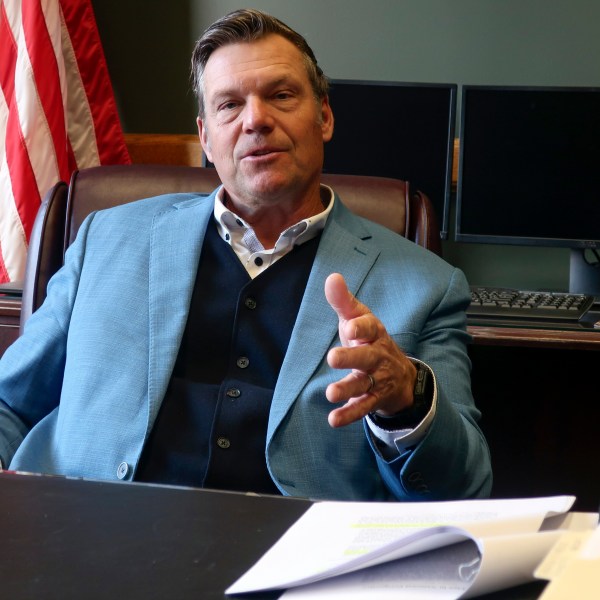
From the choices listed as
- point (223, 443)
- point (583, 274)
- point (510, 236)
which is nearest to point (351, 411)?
point (223, 443)

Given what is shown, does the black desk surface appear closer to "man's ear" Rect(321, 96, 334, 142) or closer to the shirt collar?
the shirt collar

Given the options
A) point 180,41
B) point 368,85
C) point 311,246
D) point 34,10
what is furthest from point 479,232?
point 34,10

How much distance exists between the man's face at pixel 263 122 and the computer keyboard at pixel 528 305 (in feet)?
1.76

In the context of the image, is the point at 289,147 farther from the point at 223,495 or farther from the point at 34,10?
the point at 34,10

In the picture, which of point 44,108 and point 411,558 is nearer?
point 411,558

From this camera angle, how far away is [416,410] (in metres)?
1.24

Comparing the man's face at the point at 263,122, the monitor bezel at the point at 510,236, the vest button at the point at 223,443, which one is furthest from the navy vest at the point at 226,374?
the monitor bezel at the point at 510,236

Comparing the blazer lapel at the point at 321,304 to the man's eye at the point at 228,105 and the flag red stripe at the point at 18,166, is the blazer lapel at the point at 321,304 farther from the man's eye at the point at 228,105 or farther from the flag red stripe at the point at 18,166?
the flag red stripe at the point at 18,166

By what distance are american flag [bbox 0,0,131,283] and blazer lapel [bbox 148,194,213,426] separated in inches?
42.9

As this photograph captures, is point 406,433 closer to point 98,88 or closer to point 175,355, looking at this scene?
point 175,355

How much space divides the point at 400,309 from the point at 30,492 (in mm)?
720

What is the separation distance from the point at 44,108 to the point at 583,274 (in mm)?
1537

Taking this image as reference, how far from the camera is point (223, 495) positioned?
96cm

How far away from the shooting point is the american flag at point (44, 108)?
267cm
